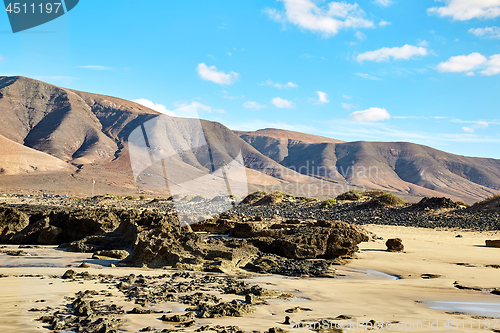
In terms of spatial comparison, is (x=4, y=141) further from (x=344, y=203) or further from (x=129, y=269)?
(x=129, y=269)

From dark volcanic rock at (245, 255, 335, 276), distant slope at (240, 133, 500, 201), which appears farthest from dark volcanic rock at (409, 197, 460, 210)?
distant slope at (240, 133, 500, 201)

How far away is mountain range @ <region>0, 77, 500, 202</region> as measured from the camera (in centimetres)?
9369

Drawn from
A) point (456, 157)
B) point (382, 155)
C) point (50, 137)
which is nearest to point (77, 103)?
point (50, 137)

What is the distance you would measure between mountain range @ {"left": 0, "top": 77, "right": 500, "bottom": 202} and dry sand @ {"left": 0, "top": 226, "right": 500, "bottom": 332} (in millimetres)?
75299

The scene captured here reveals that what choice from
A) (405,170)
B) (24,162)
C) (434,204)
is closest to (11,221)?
(434,204)

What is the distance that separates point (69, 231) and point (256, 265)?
6965mm

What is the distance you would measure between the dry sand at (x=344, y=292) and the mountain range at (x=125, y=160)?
7530cm

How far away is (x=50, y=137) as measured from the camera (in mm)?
125688

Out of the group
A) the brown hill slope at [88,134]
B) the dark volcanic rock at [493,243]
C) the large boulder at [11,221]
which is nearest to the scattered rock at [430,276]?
the dark volcanic rock at [493,243]

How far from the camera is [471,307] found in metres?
4.80

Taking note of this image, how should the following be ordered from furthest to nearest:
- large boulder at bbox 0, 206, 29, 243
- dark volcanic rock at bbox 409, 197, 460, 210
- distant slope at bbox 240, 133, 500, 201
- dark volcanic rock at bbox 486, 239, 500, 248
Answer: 1. distant slope at bbox 240, 133, 500, 201
2. dark volcanic rock at bbox 409, 197, 460, 210
3. large boulder at bbox 0, 206, 29, 243
4. dark volcanic rock at bbox 486, 239, 500, 248

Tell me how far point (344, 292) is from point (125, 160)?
401 feet

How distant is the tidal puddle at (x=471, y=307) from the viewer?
4496mm

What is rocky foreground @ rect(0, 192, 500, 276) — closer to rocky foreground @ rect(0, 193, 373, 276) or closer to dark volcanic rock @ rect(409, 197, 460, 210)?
rocky foreground @ rect(0, 193, 373, 276)
